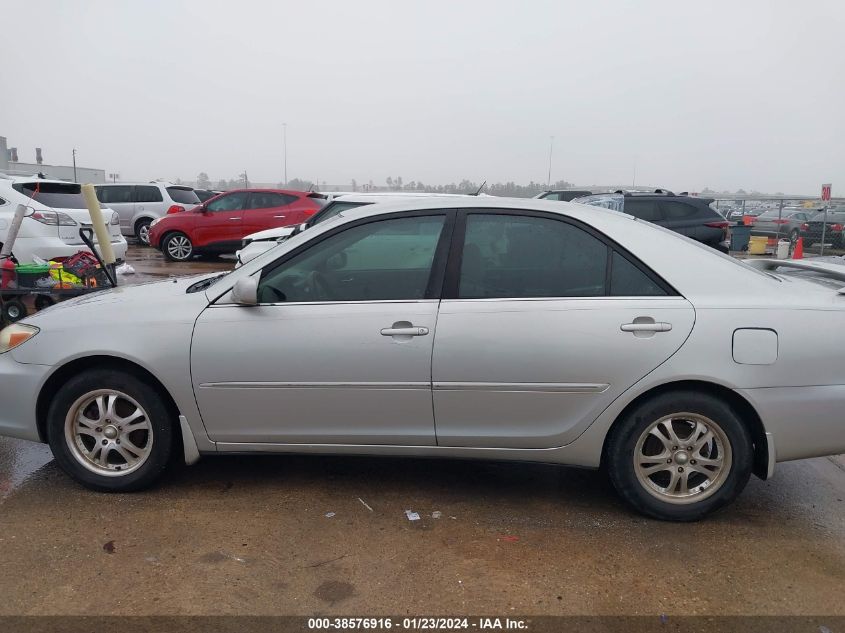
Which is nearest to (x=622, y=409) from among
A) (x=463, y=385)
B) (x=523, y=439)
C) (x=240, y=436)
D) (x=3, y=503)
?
(x=523, y=439)

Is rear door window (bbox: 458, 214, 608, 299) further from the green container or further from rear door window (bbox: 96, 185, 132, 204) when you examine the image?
rear door window (bbox: 96, 185, 132, 204)

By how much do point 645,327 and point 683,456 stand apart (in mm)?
668

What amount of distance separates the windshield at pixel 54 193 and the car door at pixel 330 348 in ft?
22.6

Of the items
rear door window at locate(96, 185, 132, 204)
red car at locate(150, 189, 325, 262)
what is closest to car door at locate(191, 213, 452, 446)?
red car at locate(150, 189, 325, 262)

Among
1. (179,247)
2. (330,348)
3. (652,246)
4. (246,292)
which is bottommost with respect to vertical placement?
(179,247)

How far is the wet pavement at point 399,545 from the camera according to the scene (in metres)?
2.70

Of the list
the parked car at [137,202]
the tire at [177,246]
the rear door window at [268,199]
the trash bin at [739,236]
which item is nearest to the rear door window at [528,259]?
the rear door window at [268,199]

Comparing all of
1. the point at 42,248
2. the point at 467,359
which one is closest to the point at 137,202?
the point at 42,248

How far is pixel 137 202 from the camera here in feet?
60.6

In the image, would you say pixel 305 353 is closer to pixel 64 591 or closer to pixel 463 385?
pixel 463 385

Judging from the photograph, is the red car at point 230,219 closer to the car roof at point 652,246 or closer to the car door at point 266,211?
the car door at point 266,211

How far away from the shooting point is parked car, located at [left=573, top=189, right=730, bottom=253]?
40.9 feet

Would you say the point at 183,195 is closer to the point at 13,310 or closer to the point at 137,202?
the point at 137,202

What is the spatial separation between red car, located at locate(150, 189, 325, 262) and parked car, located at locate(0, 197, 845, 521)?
11004 millimetres
